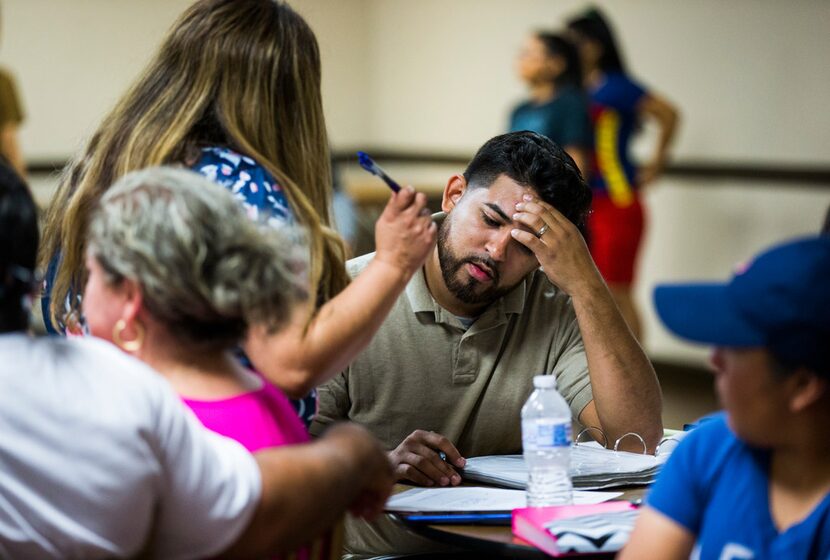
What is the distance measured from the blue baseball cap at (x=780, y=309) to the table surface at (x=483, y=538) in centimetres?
42

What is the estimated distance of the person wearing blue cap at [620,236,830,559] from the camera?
1435mm

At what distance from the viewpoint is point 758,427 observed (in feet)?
4.81

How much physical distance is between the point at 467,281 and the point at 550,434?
1.67ft

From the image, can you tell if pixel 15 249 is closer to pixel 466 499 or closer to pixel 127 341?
pixel 127 341

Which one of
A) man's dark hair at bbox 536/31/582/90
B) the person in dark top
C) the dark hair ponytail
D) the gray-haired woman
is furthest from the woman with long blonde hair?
the dark hair ponytail

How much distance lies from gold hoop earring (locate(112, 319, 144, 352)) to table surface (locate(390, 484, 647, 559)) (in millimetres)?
535

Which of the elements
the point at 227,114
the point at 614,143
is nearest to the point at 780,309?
the point at 227,114

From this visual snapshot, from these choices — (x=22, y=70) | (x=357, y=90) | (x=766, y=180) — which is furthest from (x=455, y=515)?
(x=357, y=90)

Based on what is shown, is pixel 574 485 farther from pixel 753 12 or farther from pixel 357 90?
pixel 357 90

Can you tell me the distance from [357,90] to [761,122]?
11.4 feet

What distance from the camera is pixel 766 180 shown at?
5.98 m

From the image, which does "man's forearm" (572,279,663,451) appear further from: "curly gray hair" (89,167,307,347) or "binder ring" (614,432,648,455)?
"curly gray hair" (89,167,307,347)

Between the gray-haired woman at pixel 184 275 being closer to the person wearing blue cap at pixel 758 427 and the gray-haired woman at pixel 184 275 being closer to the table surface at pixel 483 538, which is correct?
the table surface at pixel 483 538

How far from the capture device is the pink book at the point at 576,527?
1.68m
